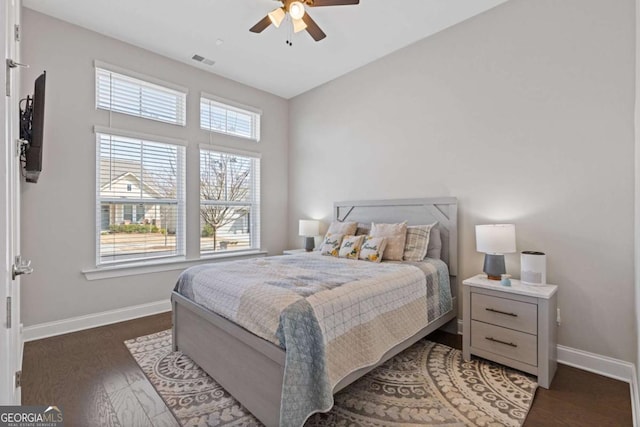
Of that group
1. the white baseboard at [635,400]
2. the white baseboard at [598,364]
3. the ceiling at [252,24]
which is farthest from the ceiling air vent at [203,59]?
the white baseboard at [635,400]

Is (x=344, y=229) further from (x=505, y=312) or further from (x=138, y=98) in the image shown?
(x=138, y=98)

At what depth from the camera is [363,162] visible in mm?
4043

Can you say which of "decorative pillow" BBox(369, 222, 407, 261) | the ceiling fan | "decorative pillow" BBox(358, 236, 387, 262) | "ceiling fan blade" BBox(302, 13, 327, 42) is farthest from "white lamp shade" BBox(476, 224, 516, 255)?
"ceiling fan blade" BBox(302, 13, 327, 42)

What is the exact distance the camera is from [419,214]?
134 inches

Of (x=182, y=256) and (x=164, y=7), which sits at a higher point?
(x=164, y=7)

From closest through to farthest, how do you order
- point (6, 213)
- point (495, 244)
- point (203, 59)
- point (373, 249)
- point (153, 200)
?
point (6, 213), point (495, 244), point (373, 249), point (153, 200), point (203, 59)

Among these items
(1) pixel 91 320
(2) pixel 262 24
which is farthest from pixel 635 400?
(1) pixel 91 320

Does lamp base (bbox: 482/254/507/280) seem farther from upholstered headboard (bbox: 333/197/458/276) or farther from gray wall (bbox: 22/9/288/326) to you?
gray wall (bbox: 22/9/288/326)

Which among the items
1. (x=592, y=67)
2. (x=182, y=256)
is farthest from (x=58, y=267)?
(x=592, y=67)

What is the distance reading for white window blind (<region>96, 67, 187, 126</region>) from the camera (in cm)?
335

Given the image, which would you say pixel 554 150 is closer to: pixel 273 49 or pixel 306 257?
pixel 306 257

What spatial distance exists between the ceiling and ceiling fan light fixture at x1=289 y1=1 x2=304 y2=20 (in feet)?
1.72

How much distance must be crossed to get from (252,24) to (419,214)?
2.72 m

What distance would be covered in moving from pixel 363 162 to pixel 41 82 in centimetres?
318
